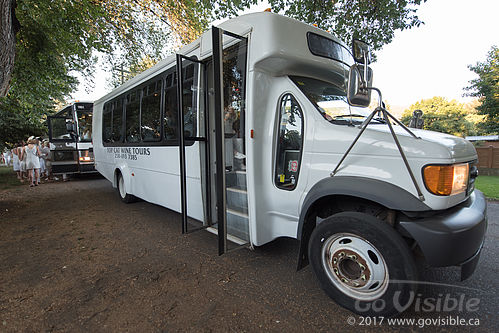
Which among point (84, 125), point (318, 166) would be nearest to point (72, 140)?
point (84, 125)

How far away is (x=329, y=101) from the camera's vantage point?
281 centimetres

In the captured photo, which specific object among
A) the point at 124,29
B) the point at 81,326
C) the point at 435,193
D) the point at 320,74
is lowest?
the point at 81,326

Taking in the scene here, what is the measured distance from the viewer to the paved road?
211cm

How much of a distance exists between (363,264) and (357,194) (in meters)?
0.64

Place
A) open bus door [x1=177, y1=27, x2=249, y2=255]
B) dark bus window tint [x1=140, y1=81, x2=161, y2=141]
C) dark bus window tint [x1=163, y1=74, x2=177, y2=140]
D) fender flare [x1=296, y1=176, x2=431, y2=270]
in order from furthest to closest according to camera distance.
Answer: dark bus window tint [x1=140, y1=81, x2=161, y2=141] < dark bus window tint [x1=163, y1=74, x2=177, y2=140] < open bus door [x1=177, y1=27, x2=249, y2=255] < fender flare [x1=296, y1=176, x2=431, y2=270]

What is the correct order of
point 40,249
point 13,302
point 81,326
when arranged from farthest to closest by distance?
point 40,249 < point 13,302 < point 81,326

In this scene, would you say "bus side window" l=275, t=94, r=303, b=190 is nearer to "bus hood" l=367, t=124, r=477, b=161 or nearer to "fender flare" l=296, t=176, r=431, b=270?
"fender flare" l=296, t=176, r=431, b=270

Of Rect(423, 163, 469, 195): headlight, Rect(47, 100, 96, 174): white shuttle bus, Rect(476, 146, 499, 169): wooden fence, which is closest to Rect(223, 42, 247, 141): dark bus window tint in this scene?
Rect(423, 163, 469, 195): headlight

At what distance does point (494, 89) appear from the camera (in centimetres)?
1277

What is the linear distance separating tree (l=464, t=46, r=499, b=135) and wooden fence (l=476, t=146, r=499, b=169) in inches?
78.6

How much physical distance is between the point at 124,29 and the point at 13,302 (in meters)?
9.55

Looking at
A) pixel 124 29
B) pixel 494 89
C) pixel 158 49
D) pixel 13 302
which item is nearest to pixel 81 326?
pixel 13 302

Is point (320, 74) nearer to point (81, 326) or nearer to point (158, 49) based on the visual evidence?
point (81, 326)

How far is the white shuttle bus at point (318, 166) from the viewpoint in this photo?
6.07 ft
